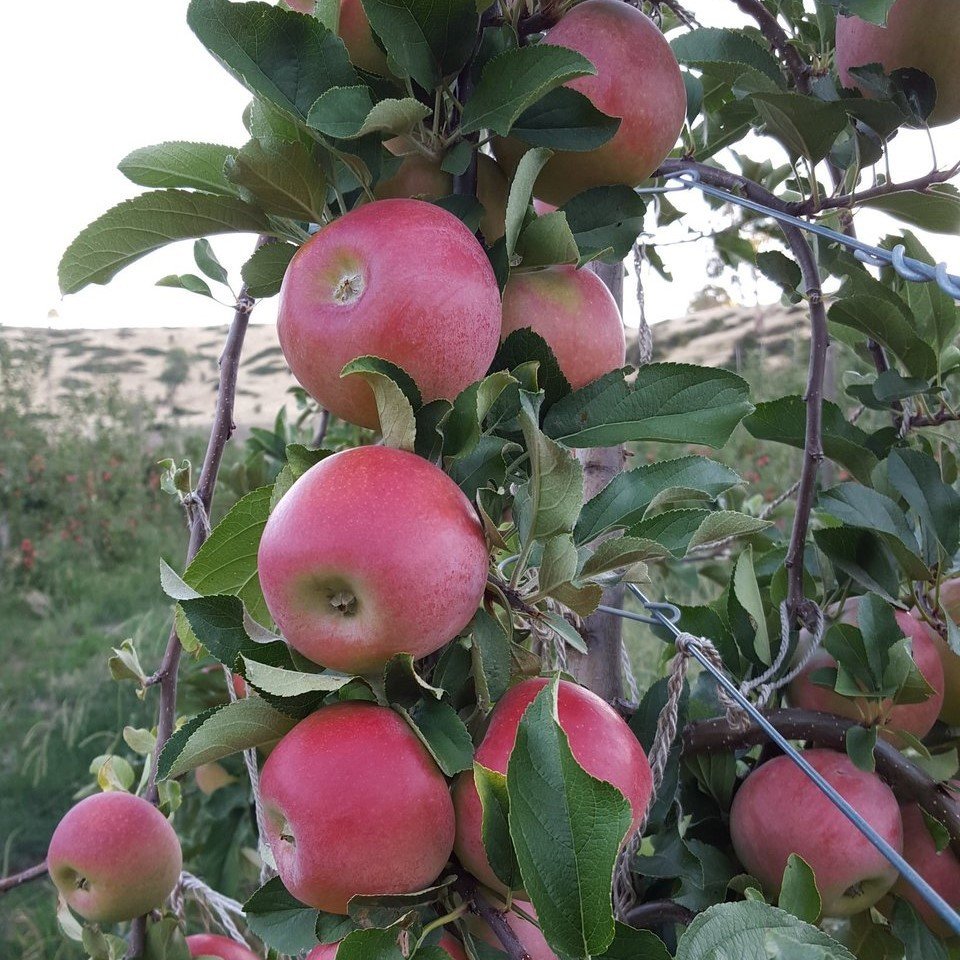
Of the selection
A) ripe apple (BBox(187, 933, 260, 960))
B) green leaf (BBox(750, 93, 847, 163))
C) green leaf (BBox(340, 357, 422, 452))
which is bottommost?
ripe apple (BBox(187, 933, 260, 960))

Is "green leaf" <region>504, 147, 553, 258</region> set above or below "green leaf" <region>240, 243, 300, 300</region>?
above

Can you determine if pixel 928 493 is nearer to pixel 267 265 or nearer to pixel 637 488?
pixel 637 488

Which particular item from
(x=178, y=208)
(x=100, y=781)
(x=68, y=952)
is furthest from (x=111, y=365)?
(x=178, y=208)

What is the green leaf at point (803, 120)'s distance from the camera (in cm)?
75

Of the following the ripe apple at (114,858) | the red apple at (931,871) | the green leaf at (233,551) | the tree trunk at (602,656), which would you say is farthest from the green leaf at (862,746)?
the ripe apple at (114,858)

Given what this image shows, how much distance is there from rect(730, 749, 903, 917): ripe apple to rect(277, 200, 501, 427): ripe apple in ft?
1.63

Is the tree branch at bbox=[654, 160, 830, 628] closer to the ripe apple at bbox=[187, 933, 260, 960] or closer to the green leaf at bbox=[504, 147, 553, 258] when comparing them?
the green leaf at bbox=[504, 147, 553, 258]

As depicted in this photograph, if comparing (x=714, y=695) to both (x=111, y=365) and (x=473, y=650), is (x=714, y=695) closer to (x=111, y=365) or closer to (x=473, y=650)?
(x=473, y=650)

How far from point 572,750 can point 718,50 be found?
2.05 ft

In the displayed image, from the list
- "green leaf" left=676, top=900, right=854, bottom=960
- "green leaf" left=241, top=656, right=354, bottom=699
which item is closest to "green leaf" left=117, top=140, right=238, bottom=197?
"green leaf" left=241, top=656, right=354, bottom=699

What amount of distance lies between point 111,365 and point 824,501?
8.24 meters

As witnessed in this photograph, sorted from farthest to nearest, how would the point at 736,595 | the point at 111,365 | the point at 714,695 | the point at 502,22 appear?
the point at 111,365
the point at 714,695
the point at 736,595
the point at 502,22

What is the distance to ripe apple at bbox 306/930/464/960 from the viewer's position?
52cm

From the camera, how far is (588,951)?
0.41 m
